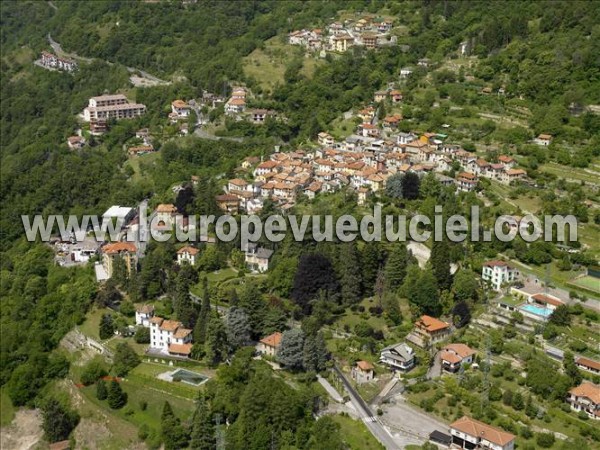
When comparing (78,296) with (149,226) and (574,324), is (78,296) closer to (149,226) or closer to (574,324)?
(149,226)

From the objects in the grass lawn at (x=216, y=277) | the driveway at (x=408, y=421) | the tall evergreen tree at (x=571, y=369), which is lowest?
the driveway at (x=408, y=421)

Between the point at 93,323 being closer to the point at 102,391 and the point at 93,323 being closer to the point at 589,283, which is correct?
the point at 102,391

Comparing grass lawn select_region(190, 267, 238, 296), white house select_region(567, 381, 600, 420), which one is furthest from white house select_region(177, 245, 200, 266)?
white house select_region(567, 381, 600, 420)

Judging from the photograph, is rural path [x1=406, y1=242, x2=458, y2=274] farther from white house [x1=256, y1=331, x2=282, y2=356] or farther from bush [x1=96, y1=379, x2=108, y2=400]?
bush [x1=96, y1=379, x2=108, y2=400]

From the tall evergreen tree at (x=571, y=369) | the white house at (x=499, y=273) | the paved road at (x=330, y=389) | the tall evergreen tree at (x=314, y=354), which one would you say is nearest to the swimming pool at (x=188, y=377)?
the tall evergreen tree at (x=314, y=354)

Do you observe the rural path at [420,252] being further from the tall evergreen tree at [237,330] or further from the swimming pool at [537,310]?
the tall evergreen tree at [237,330]

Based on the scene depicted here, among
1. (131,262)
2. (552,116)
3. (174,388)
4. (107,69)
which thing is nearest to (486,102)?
(552,116)

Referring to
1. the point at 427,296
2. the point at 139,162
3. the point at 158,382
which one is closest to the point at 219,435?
the point at 158,382
